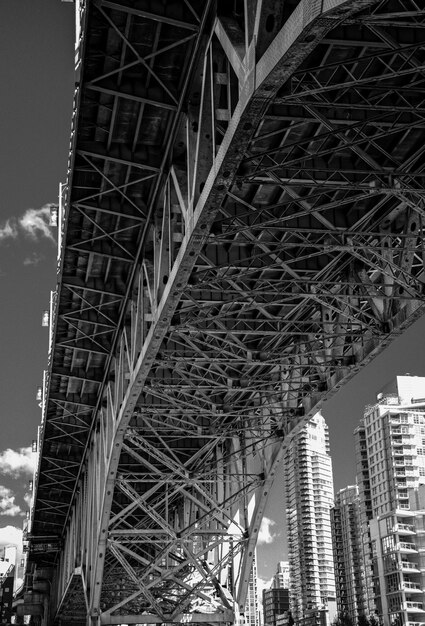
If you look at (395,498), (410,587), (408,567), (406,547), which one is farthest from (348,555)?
(408,567)

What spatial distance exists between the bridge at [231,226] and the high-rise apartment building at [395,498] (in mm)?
45419

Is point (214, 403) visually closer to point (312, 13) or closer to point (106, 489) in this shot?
point (106, 489)

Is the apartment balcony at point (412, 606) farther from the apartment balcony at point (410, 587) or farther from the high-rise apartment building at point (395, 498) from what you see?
the apartment balcony at point (410, 587)

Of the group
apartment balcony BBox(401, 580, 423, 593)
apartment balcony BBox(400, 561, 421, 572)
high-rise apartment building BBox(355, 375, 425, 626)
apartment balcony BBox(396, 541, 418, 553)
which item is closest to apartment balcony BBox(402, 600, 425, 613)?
high-rise apartment building BBox(355, 375, 425, 626)

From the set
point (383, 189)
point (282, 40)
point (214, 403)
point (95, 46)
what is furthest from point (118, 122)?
point (214, 403)

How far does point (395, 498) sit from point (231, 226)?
90093mm

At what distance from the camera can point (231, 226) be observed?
859 inches

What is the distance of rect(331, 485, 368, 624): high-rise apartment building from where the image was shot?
14150 centimetres

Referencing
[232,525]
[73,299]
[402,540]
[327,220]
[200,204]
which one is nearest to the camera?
[200,204]

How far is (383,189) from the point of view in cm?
2128

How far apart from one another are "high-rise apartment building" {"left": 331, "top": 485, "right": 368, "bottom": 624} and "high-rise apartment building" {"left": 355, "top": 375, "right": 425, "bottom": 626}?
25173 millimetres

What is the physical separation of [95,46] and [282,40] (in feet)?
25.2

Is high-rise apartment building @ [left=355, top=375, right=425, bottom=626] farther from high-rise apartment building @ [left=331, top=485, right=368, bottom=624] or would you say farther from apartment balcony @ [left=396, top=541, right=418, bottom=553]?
high-rise apartment building @ [left=331, top=485, right=368, bottom=624]

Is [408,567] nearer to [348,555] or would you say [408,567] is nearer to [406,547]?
[406,547]
